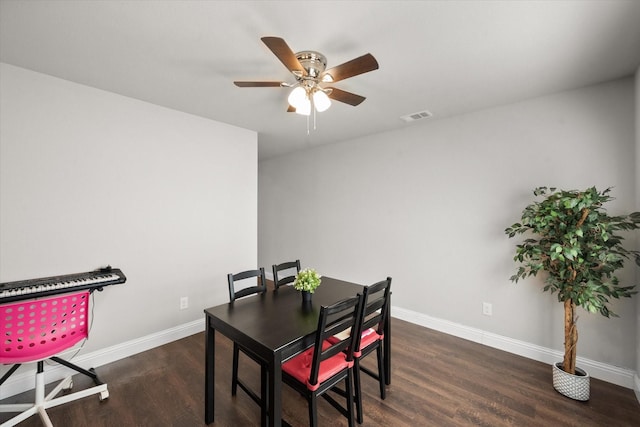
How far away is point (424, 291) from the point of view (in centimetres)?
346

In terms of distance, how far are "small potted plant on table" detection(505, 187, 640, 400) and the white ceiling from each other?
1.05 metres

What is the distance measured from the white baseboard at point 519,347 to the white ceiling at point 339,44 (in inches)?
96.1

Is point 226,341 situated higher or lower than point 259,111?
lower

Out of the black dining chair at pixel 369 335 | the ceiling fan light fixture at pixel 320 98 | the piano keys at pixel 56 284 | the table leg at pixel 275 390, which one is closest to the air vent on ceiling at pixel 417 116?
the ceiling fan light fixture at pixel 320 98

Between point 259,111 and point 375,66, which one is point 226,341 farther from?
point 375,66

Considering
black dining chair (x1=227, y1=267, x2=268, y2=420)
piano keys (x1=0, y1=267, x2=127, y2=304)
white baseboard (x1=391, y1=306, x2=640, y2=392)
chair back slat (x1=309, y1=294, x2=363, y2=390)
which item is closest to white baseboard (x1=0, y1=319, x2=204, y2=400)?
piano keys (x1=0, y1=267, x2=127, y2=304)

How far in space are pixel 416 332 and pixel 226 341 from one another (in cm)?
219

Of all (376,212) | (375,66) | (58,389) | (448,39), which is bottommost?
(58,389)

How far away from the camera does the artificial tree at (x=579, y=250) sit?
6.47 feet

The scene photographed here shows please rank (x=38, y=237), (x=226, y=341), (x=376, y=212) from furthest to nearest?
(x=376, y=212) → (x=226, y=341) → (x=38, y=237)

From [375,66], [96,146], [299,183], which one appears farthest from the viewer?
[299,183]

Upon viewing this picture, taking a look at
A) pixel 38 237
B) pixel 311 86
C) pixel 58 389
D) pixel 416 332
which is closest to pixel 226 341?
pixel 58 389

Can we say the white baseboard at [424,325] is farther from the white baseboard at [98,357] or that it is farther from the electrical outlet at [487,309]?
the electrical outlet at [487,309]

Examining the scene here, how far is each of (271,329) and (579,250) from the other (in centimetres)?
226
